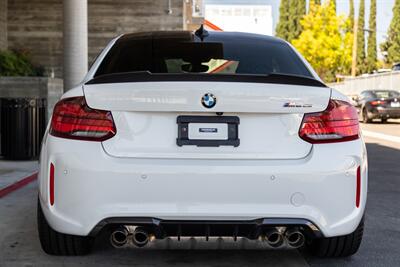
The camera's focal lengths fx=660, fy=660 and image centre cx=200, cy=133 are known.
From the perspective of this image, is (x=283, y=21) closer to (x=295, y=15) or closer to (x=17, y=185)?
(x=295, y=15)

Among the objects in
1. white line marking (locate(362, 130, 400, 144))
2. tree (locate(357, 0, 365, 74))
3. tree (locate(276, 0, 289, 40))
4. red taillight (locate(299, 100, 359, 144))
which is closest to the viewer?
red taillight (locate(299, 100, 359, 144))

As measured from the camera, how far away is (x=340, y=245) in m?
4.36

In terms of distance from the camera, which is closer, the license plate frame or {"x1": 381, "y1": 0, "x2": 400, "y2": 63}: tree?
the license plate frame

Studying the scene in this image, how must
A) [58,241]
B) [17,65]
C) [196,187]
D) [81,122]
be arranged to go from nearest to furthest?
[196,187], [81,122], [58,241], [17,65]

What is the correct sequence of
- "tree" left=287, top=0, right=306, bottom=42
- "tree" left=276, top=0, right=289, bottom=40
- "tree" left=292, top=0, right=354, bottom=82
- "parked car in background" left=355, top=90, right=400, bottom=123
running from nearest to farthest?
1. "parked car in background" left=355, top=90, right=400, bottom=123
2. "tree" left=292, top=0, right=354, bottom=82
3. "tree" left=287, top=0, right=306, bottom=42
4. "tree" left=276, top=0, right=289, bottom=40

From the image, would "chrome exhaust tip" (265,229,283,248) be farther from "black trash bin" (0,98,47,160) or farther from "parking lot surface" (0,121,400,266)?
"black trash bin" (0,98,47,160)

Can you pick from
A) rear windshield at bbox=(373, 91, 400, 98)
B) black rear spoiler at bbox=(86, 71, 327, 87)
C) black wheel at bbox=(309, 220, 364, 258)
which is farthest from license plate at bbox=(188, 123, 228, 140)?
rear windshield at bbox=(373, 91, 400, 98)

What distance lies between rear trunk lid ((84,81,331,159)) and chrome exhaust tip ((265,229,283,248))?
0.44 meters

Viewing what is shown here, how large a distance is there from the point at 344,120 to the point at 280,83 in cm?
45

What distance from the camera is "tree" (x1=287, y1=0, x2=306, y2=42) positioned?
263 feet

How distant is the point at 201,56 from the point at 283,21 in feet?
263

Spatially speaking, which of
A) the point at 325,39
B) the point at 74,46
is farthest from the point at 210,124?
the point at 325,39

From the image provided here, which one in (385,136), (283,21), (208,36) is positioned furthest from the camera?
(283,21)

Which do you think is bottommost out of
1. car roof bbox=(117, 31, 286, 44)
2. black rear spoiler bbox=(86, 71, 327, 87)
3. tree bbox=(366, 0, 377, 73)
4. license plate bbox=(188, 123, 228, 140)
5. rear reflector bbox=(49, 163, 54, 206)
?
tree bbox=(366, 0, 377, 73)
